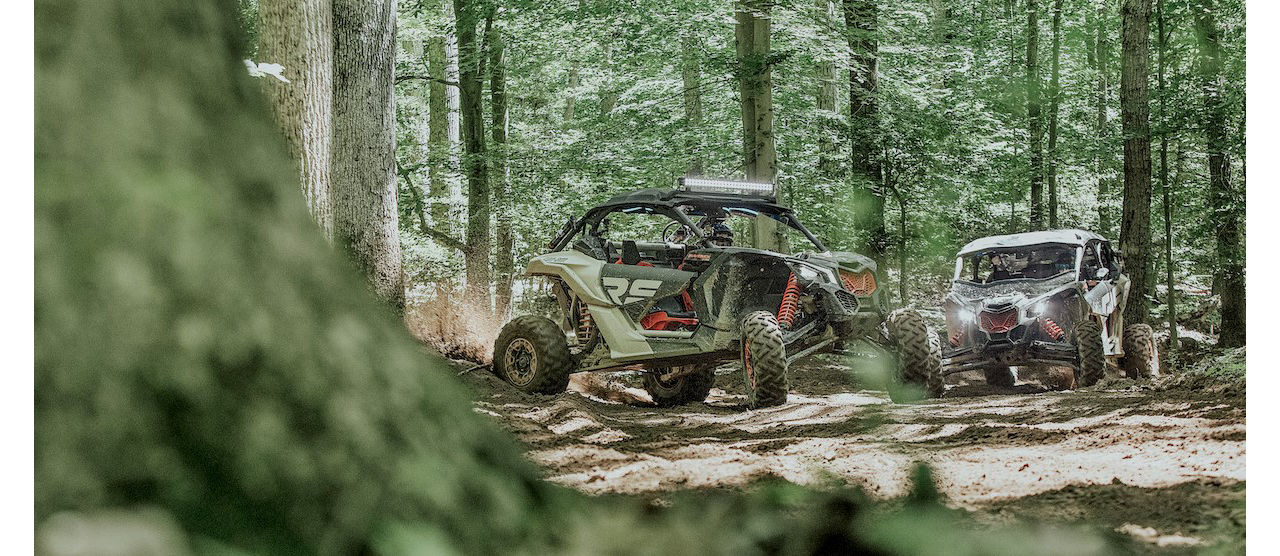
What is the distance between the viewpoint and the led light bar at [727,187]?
309cm

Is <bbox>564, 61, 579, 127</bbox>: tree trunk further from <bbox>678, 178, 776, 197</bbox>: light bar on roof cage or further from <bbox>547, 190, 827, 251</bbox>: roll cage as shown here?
<bbox>678, 178, 776, 197</bbox>: light bar on roof cage

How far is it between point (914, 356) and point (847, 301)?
0.97 ft

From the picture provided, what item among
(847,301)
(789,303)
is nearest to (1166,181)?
(847,301)

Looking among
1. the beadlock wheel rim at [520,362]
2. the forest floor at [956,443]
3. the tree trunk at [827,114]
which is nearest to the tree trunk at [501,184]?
the beadlock wheel rim at [520,362]

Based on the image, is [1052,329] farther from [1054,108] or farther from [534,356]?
[534,356]

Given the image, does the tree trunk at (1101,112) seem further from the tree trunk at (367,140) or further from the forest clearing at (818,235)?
the tree trunk at (367,140)

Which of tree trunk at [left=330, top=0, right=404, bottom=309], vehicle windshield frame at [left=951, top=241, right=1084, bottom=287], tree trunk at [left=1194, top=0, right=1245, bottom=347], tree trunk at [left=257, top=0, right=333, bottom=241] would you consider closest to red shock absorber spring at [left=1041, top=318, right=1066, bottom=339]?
vehicle windshield frame at [left=951, top=241, right=1084, bottom=287]

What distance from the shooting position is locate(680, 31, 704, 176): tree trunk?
3080 mm

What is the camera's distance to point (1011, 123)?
312 centimetres

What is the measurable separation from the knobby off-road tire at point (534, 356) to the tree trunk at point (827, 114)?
1.09m

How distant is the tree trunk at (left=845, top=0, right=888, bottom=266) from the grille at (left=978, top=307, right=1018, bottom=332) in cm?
44

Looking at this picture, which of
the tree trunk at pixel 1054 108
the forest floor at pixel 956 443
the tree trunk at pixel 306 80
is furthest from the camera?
the tree trunk at pixel 1054 108

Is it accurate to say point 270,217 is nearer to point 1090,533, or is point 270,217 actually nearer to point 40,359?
point 40,359
